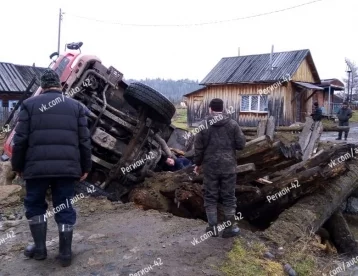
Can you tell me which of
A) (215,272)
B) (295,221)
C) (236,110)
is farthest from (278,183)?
(236,110)

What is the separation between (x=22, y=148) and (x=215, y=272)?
2.23 metres

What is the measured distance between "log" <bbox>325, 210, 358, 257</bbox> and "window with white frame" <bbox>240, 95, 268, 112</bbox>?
16730 mm

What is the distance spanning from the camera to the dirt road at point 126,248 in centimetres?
365

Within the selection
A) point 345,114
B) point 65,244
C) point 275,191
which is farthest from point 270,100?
point 65,244

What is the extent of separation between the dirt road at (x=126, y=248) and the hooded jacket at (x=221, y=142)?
87 centimetres

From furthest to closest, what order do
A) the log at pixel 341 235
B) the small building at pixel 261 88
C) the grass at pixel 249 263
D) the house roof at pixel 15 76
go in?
the small building at pixel 261 88 < the house roof at pixel 15 76 < the log at pixel 341 235 < the grass at pixel 249 263

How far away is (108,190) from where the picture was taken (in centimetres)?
672

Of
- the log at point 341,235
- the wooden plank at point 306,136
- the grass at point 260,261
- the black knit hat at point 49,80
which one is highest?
the black knit hat at point 49,80

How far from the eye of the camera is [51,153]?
11.8ft

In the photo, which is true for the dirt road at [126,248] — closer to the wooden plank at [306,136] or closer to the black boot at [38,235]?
the black boot at [38,235]

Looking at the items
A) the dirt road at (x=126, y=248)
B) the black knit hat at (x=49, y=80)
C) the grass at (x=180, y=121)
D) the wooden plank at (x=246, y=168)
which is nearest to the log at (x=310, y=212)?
the wooden plank at (x=246, y=168)

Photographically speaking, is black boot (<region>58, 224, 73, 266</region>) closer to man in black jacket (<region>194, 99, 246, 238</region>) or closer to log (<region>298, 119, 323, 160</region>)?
man in black jacket (<region>194, 99, 246, 238</region>)

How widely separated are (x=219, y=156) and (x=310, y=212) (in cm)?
226

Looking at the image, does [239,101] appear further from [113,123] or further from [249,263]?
[249,263]
